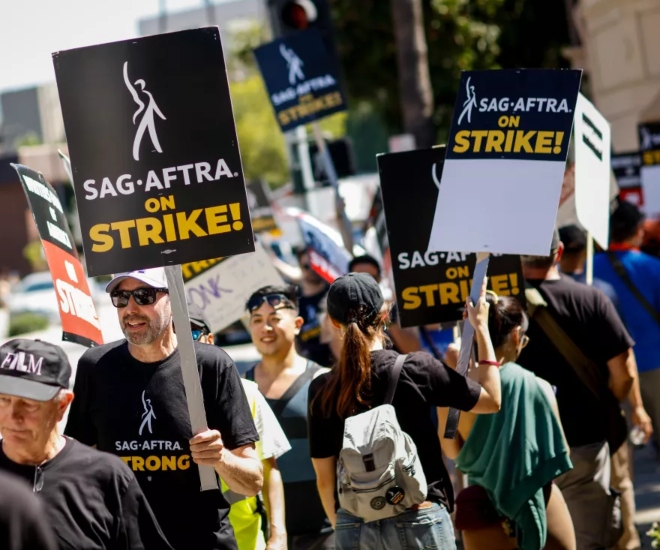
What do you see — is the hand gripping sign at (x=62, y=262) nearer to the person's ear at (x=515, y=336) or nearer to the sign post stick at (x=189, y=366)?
the sign post stick at (x=189, y=366)

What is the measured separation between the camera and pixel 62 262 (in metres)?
5.38

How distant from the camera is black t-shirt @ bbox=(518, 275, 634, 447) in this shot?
6.22 meters

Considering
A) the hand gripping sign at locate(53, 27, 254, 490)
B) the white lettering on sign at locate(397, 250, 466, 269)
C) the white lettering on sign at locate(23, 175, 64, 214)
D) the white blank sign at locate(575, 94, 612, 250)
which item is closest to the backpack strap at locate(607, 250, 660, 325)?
the white blank sign at locate(575, 94, 612, 250)

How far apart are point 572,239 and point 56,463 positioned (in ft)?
14.4

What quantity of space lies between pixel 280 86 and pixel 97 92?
7.26 meters

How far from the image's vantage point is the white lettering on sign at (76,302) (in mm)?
5258

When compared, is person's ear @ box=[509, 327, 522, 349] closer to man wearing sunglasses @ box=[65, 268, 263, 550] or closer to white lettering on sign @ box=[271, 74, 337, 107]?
man wearing sunglasses @ box=[65, 268, 263, 550]

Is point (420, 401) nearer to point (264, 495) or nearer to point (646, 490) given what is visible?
point (264, 495)

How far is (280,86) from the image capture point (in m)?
11.5

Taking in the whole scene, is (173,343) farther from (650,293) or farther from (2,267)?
(2,267)

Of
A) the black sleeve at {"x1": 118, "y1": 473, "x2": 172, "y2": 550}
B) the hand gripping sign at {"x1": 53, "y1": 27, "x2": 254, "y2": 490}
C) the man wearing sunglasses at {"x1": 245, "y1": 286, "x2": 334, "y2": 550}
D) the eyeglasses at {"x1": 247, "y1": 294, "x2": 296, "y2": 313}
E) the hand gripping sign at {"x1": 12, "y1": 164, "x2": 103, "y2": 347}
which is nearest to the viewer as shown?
the black sleeve at {"x1": 118, "y1": 473, "x2": 172, "y2": 550}

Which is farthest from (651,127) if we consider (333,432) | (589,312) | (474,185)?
(333,432)

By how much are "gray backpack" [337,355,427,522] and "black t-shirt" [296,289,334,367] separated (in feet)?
11.7

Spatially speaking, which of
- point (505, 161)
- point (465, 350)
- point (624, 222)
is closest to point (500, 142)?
point (505, 161)
